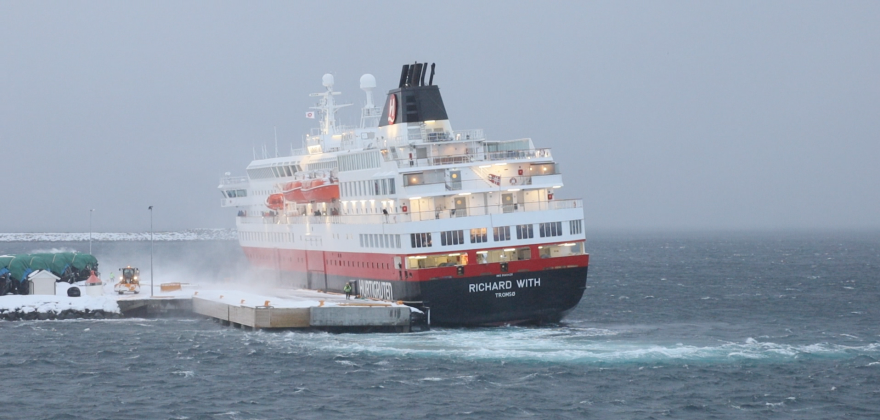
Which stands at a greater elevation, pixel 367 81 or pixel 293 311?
pixel 367 81

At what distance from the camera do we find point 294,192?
6650cm

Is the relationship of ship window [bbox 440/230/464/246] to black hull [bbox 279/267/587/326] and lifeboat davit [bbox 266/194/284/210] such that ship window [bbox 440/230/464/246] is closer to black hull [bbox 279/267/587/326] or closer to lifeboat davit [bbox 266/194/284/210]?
black hull [bbox 279/267/587/326]

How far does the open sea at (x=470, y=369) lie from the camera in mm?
36156

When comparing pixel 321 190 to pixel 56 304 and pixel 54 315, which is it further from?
pixel 54 315

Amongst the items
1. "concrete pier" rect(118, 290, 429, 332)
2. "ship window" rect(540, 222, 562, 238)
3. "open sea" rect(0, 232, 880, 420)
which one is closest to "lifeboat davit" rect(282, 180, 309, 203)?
"concrete pier" rect(118, 290, 429, 332)

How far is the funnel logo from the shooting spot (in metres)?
57.5

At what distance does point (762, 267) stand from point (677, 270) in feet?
36.3

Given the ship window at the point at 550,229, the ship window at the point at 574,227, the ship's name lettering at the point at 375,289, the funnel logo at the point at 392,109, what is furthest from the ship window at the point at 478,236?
the funnel logo at the point at 392,109

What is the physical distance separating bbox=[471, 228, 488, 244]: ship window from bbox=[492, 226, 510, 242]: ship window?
472 mm

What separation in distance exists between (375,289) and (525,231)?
342 inches

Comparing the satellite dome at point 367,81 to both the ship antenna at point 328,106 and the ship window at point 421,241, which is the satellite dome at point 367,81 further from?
the ship window at point 421,241

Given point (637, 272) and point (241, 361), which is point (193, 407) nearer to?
point (241, 361)

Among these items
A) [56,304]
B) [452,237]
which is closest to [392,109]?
[452,237]

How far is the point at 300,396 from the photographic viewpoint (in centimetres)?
3828
